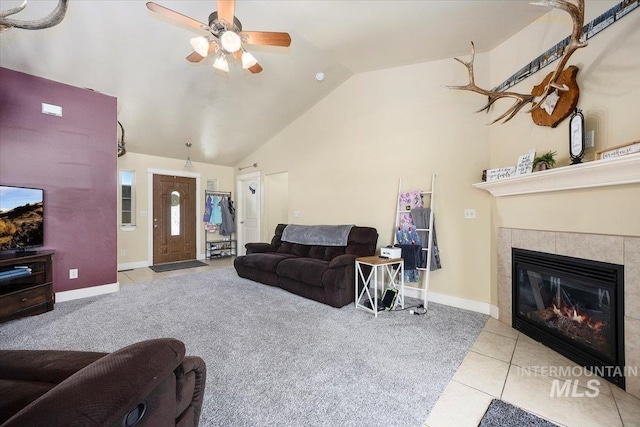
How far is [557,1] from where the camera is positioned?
1.52 metres

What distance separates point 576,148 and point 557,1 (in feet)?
3.22

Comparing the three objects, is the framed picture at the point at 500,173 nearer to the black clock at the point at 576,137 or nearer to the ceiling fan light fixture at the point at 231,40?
the black clock at the point at 576,137

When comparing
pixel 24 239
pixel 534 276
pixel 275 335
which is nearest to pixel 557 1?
pixel 534 276

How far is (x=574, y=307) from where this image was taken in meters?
2.00

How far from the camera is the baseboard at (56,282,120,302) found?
3180 millimetres

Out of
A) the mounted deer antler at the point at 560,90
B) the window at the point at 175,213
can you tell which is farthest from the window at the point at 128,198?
the mounted deer antler at the point at 560,90

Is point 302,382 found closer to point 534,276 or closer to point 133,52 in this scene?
point 534,276

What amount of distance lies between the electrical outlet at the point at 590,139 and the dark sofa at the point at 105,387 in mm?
2841

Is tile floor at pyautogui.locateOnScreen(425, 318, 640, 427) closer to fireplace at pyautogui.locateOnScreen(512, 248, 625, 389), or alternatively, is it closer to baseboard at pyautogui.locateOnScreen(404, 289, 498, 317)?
fireplace at pyautogui.locateOnScreen(512, 248, 625, 389)

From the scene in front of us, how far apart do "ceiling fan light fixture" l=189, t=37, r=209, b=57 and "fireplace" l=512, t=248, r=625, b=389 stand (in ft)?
11.3

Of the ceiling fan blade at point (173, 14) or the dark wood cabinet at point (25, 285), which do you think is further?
the dark wood cabinet at point (25, 285)

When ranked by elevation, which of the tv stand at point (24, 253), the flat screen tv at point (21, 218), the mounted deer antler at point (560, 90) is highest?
the mounted deer antler at point (560, 90)

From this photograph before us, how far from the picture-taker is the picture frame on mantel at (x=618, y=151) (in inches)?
60.0

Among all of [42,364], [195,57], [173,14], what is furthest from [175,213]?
[42,364]
